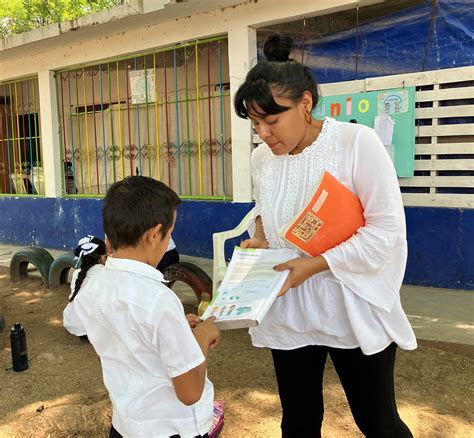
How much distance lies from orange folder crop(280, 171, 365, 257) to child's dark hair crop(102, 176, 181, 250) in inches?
14.1

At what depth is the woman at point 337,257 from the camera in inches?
57.5

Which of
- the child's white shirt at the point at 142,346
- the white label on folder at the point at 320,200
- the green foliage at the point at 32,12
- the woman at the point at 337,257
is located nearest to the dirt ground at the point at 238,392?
the woman at the point at 337,257

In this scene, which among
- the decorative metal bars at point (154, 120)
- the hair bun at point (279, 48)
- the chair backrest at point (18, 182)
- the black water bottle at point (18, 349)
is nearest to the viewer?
the hair bun at point (279, 48)

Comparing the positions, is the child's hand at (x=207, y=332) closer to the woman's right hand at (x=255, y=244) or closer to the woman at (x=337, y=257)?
the woman at (x=337, y=257)

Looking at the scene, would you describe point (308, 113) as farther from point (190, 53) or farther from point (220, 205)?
point (190, 53)

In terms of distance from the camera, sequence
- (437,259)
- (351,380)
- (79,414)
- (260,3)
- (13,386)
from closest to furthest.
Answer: (351,380) → (79,414) → (13,386) → (437,259) → (260,3)

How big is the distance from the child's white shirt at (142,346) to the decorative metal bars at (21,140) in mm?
7013

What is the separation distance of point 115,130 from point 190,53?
164cm

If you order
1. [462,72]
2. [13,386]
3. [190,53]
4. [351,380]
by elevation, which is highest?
[190,53]

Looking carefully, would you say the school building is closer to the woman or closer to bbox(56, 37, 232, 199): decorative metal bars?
bbox(56, 37, 232, 199): decorative metal bars

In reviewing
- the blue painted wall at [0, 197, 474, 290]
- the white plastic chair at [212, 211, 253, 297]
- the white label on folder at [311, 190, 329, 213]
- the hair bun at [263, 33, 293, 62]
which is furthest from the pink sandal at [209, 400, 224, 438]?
the blue painted wall at [0, 197, 474, 290]

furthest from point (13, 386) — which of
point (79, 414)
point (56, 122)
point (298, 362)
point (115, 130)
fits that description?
point (56, 122)

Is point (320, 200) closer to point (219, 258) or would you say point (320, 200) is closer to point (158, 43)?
point (219, 258)

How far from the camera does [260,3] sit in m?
5.10
